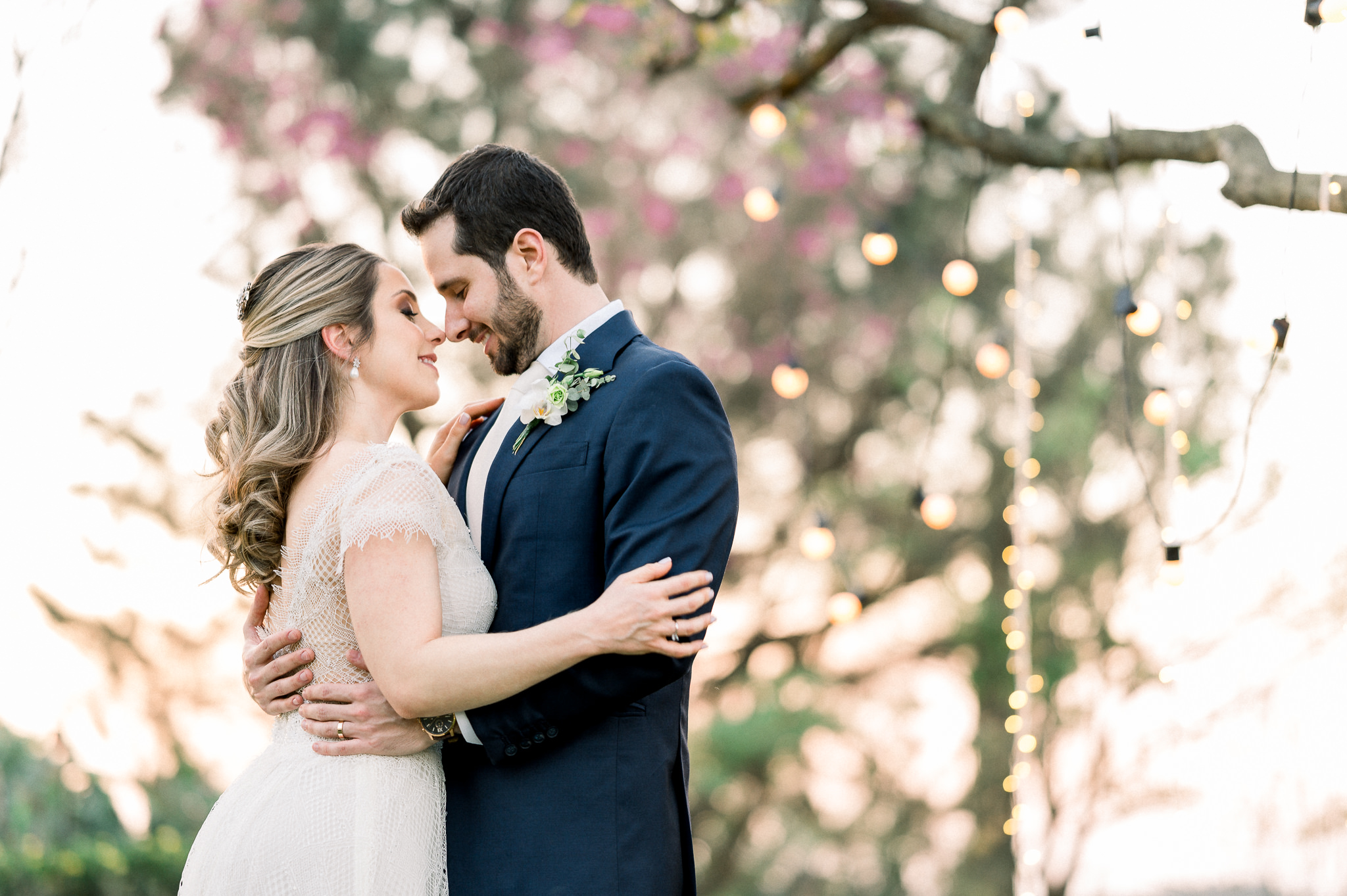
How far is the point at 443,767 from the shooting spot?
1785mm

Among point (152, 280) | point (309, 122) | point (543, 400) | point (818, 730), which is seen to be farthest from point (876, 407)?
point (543, 400)

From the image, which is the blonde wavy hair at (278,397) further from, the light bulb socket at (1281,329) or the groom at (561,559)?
the light bulb socket at (1281,329)

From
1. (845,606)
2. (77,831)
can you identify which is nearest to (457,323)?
(845,606)

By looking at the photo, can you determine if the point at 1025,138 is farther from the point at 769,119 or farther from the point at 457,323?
the point at 457,323

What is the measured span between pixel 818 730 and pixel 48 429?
3243 millimetres

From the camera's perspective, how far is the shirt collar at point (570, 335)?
5.95ft

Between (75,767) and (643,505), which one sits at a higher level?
(643,505)

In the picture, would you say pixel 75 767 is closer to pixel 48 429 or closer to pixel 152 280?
pixel 48 429

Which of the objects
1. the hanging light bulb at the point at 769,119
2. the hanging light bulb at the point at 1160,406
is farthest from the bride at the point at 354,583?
the hanging light bulb at the point at 1160,406

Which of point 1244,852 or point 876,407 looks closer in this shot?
point 1244,852

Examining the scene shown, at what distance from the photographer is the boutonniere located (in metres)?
1.71

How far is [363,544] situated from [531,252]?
0.56m

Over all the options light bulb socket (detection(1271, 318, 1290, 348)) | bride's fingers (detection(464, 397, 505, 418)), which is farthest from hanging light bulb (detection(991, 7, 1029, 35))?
bride's fingers (detection(464, 397, 505, 418))

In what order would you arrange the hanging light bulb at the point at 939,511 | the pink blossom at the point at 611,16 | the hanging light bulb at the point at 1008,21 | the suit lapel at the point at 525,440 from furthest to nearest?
the pink blossom at the point at 611,16
the hanging light bulb at the point at 939,511
the hanging light bulb at the point at 1008,21
the suit lapel at the point at 525,440
